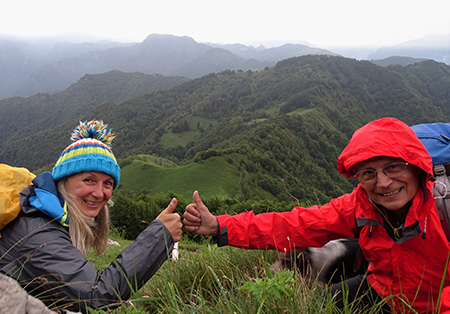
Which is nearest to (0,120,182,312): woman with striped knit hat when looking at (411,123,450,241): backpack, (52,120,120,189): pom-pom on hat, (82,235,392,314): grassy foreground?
(52,120,120,189): pom-pom on hat

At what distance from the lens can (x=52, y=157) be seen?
127 metres

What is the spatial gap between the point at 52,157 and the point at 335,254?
143m

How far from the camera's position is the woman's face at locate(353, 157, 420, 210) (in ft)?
8.23

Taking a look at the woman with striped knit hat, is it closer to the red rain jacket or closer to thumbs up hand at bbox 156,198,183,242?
thumbs up hand at bbox 156,198,183,242

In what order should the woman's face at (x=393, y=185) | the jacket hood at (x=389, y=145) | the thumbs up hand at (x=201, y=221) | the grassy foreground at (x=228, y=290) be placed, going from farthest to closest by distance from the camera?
the thumbs up hand at (x=201, y=221) < the woman's face at (x=393, y=185) < the jacket hood at (x=389, y=145) < the grassy foreground at (x=228, y=290)

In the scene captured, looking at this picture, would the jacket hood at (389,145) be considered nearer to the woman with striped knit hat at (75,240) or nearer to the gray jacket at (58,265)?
the woman with striped knit hat at (75,240)

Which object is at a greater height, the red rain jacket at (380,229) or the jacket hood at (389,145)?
the jacket hood at (389,145)

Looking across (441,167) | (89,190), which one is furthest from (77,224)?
(441,167)

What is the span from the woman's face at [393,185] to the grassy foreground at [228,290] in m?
0.89

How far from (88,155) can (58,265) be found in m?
0.97

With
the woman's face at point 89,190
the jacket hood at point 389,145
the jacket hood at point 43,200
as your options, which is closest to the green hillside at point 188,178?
the woman's face at point 89,190

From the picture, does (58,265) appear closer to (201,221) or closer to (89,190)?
(89,190)

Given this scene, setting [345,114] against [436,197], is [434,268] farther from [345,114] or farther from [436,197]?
[345,114]

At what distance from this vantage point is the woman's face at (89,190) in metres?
2.55
